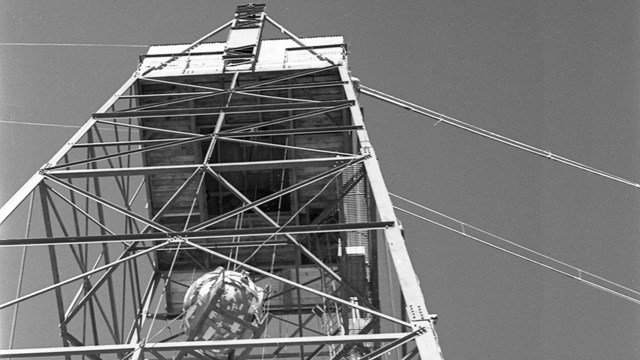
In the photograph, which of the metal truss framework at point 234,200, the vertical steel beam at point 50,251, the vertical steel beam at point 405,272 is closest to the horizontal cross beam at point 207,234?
the metal truss framework at point 234,200

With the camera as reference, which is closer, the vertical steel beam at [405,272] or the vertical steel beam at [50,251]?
the vertical steel beam at [405,272]

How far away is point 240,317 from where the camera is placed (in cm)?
1477

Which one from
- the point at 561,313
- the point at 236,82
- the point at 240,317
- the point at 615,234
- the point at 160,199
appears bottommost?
the point at 561,313

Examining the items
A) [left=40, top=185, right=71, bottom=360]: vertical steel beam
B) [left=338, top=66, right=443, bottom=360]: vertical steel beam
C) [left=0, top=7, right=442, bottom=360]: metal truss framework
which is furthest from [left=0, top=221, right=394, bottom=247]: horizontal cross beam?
[left=40, top=185, right=71, bottom=360]: vertical steel beam

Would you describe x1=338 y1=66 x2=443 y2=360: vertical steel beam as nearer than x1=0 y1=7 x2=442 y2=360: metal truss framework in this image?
Yes

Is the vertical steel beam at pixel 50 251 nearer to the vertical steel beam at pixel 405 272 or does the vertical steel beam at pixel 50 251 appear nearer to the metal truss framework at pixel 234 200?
the metal truss framework at pixel 234 200

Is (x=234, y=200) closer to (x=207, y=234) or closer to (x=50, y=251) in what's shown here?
(x=50, y=251)

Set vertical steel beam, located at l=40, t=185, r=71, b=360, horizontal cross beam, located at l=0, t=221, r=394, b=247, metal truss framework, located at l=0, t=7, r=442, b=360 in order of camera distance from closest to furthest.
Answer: horizontal cross beam, located at l=0, t=221, r=394, b=247 < metal truss framework, located at l=0, t=7, r=442, b=360 < vertical steel beam, located at l=40, t=185, r=71, b=360

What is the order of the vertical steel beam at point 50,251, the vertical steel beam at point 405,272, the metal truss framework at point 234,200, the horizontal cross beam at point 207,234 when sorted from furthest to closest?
1. the vertical steel beam at point 50,251
2. the metal truss framework at point 234,200
3. the horizontal cross beam at point 207,234
4. the vertical steel beam at point 405,272

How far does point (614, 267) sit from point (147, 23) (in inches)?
1084

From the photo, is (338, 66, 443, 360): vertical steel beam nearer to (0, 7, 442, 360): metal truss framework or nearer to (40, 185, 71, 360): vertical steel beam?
(0, 7, 442, 360): metal truss framework

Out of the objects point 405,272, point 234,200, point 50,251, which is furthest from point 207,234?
point 234,200

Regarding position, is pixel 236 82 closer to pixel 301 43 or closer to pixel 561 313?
pixel 301 43

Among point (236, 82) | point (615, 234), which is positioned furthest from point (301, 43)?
point (615, 234)
